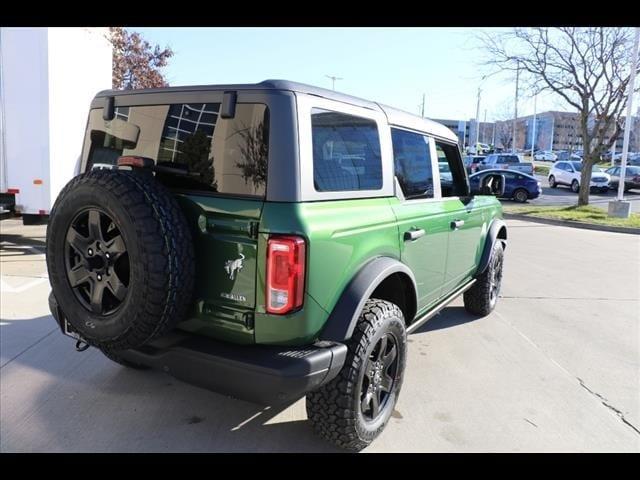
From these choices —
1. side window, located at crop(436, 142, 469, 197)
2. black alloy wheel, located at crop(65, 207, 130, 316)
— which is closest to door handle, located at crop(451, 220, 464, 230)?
side window, located at crop(436, 142, 469, 197)

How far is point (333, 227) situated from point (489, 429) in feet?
5.69

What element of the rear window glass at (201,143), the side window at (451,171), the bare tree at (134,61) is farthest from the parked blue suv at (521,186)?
the rear window glass at (201,143)

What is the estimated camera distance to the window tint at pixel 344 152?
259 cm

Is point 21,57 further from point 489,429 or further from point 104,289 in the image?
point 489,429

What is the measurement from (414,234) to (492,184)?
223 cm

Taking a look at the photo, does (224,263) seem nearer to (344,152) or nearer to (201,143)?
(201,143)

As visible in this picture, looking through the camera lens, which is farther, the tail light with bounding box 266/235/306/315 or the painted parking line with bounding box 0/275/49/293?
the painted parking line with bounding box 0/275/49/293

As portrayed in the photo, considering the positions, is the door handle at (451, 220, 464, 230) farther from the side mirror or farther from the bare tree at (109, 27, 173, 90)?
the bare tree at (109, 27, 173, 90)

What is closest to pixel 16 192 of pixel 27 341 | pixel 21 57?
pixel 21 57

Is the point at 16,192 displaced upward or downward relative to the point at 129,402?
upward

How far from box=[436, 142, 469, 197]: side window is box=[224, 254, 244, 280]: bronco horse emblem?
221 centimetres

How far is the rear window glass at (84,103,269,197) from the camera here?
2443 millimetres

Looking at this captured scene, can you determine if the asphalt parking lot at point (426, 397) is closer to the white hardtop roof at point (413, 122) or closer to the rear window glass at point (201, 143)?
the rear window glass at point (201, 143)

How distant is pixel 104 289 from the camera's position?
2479 millimetres
